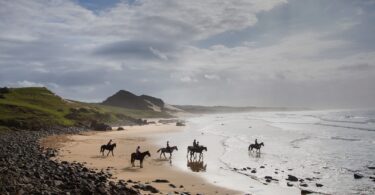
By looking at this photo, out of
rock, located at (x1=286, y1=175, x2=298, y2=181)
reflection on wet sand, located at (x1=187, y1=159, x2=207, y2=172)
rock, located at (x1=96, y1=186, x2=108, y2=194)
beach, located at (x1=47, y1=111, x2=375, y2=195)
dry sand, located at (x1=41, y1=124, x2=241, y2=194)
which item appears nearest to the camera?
rock, located at (x1=96, y1=186, x2=108, y2=194)

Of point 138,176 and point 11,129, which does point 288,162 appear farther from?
point 11,129

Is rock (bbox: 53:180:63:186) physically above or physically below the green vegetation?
below

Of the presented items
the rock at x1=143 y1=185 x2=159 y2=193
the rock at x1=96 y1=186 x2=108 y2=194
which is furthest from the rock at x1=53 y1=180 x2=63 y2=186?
the rock at x1=143 y1=185 x2=159 y2=193

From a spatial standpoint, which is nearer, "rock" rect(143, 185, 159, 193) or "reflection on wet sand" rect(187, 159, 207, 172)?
"rock" rect(143, 185, 159, 193)

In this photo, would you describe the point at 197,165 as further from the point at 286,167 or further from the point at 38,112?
the point at 38,112

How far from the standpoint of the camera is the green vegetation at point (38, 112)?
2717 inches

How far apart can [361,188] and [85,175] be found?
726 inches

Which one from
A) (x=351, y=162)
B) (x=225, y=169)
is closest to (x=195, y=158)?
(x=225, y=169)

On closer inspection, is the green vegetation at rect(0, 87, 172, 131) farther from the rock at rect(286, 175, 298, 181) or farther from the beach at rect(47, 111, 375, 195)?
the rock at rect(286, 175, 298, 181)

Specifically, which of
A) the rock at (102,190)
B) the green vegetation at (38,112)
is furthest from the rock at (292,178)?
the green vegetation at (38,112)

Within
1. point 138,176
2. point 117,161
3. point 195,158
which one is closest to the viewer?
point 138,176

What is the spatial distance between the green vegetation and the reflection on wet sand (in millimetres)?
37970

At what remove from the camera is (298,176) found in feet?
102

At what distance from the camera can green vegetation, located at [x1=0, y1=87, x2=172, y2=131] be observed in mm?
69000
